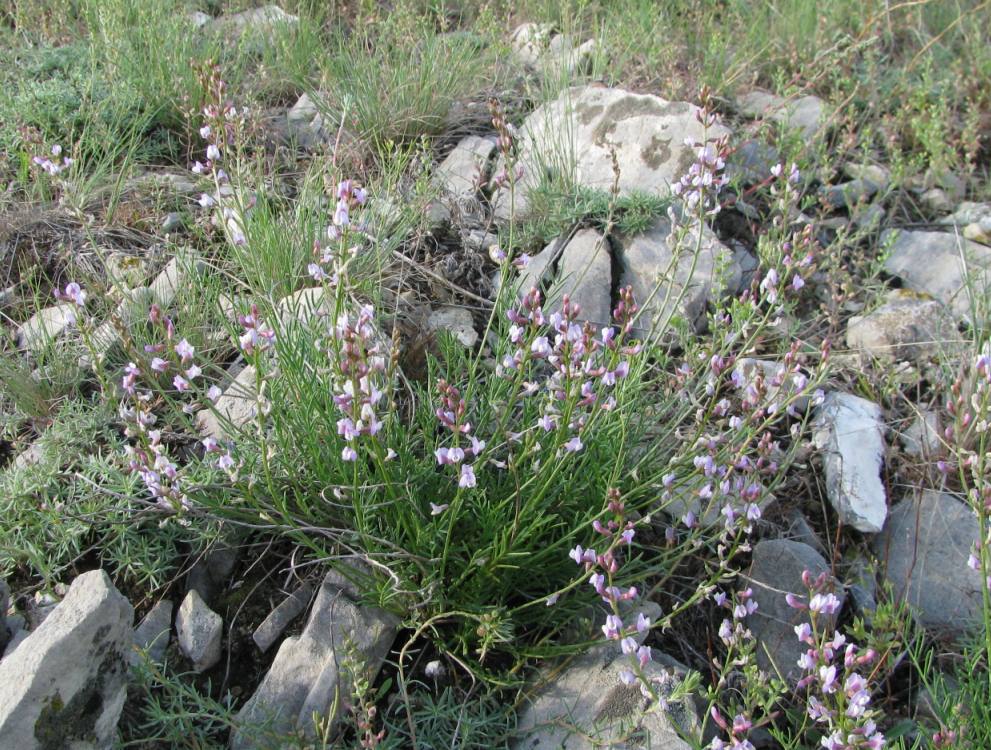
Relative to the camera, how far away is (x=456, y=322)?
12.0ft

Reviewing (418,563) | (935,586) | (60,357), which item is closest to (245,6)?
(60,357)

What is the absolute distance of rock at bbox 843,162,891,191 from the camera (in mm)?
4656

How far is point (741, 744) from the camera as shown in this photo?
2021mm

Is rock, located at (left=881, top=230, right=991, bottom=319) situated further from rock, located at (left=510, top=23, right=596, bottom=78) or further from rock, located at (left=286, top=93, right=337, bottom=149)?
rock, located at (left=286, top=93, right=337, bottom=149)

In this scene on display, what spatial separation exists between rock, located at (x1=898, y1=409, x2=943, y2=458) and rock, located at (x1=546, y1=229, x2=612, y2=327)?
4.21 feet

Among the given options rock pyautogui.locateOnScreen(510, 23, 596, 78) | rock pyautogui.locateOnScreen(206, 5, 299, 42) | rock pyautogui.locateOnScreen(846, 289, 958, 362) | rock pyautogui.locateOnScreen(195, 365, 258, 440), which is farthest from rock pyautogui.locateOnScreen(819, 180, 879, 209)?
rock pyautogui.locateOnScreen(206, 5, 299, 42)

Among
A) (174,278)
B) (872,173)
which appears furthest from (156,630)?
(872,173)

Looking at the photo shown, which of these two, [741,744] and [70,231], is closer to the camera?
[741,744]

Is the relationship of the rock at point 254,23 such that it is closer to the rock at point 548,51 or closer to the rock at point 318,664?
the rock at point 548,51

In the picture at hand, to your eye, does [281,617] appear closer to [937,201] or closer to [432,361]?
[432,361]

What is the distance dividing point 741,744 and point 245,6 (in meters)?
5.23

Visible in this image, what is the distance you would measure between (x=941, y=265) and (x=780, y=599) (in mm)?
2206

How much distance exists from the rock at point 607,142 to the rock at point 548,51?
0.24 metres

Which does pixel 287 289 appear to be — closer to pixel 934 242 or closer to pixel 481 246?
pixel 481 246
